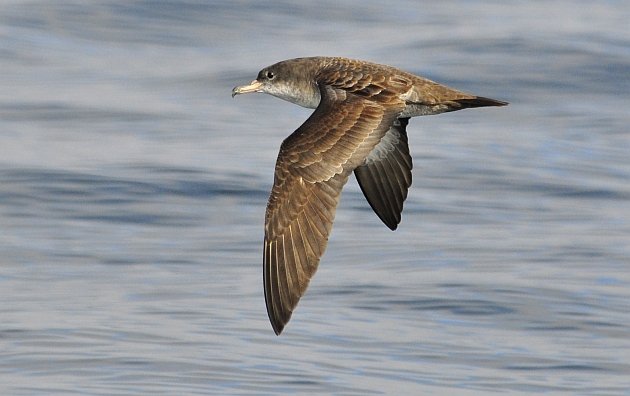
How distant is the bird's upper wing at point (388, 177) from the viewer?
28.9ft

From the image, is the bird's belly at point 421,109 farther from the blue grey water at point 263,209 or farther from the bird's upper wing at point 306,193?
the blue grey water at point 263,209

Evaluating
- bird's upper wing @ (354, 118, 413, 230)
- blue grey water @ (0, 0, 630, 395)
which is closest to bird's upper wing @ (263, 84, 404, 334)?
bird's upper wing @ (354, 118, 413, 230)

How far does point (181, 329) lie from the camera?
9320mm

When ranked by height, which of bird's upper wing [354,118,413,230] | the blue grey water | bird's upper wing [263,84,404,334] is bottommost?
the blue grey water

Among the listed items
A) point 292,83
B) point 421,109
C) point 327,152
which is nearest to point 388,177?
point 421,109

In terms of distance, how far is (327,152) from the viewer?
747cm

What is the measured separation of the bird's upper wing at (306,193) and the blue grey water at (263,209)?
1.32m

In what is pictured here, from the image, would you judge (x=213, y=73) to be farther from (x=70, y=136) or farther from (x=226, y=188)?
(x=226, y=188)

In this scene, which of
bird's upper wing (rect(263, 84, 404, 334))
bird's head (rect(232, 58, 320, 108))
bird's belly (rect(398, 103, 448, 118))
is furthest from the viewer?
bird's head (rect(232, 58, 320, 108))

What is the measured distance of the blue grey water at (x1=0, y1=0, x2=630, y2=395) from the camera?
29.1ft

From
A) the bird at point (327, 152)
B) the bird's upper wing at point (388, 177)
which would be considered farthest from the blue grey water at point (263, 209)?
the bird at point (327, 152)

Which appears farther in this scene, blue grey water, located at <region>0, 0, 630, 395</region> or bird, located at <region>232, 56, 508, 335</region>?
blue grey water, located at <region>0, 0, 630, 395</region>

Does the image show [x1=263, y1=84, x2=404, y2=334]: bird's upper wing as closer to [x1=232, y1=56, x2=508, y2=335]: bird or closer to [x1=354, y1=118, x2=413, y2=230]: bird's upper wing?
[x1=232, y1=56, x2=508, y2=335]: bird

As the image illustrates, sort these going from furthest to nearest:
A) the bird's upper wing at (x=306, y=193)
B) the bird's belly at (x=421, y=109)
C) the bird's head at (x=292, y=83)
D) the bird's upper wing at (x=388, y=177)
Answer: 1. the bird's upper wing at (x=388, y=177)
2. the bird's head at (x=292, y=83)
3. the bird's belly at (x=421, y=109)
4. the bird's upper wing at (x=306, y=193)
